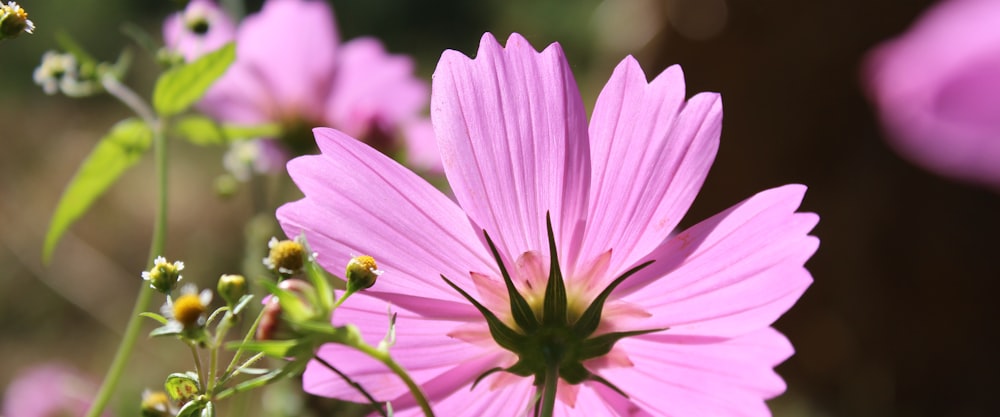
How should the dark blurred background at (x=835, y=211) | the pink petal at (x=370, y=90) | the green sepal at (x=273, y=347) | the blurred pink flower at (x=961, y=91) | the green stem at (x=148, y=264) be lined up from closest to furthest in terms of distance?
the green sepal at (x=273, y=347)
the green stem at (x=148, y=264)
the blurred pink flower at (x=961, y=91)
the pink petal at (x=370, y=90)
the dark blurred background at (x=835, y=211)

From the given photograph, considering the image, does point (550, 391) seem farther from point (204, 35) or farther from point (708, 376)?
point (204, 35)

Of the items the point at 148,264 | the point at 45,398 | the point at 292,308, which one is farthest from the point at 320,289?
the point at 45,398

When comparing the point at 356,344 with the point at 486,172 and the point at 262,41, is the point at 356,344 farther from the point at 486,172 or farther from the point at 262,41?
the point at 262,41

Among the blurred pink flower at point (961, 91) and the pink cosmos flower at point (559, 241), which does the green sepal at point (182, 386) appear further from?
the blurred pink flower at point (961, 91)

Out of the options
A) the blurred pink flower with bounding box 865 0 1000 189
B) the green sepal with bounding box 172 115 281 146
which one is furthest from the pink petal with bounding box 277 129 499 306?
the blurred pink flower with bounding box 865 0 1000 189

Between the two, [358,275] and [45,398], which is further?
[45,398]

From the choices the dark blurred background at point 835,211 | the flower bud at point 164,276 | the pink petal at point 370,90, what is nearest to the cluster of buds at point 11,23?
the flower bud at point 164,276

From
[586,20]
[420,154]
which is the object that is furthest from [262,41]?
[586,20]
